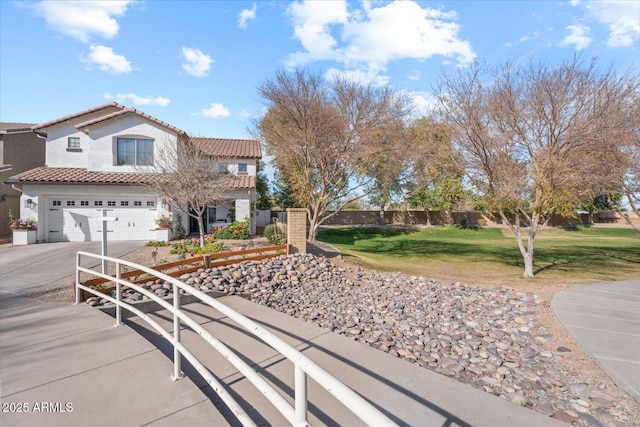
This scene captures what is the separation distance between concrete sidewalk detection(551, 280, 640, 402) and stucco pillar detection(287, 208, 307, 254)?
25.3ft

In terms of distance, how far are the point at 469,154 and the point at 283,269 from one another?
870cm

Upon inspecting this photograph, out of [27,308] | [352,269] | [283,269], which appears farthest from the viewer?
[352,269]

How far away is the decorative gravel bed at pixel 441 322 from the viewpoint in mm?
4410

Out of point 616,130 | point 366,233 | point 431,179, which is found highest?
point 616,130

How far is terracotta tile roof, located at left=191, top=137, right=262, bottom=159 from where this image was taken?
21998mm

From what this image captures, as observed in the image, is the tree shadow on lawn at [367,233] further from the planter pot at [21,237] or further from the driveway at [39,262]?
the planter pot at [21,237]

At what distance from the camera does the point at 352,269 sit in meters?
12.6

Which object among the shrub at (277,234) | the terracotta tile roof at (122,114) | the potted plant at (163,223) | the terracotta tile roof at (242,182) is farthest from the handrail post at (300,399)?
the terracotta tile roof at (122,114)

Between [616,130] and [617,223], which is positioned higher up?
[616,130]

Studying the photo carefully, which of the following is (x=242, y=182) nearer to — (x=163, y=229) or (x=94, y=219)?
(x=163, y=229)

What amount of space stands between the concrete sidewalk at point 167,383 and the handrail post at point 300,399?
1.45 metres

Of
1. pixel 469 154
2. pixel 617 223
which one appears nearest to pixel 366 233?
pixel 469 154

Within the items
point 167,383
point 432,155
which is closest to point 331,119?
point 432,155

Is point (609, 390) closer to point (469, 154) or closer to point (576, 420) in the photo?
point (576, 420)
